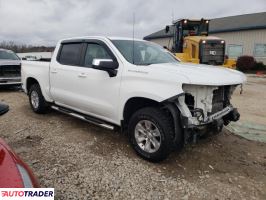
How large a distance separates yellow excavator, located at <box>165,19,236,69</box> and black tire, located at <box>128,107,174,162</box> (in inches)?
296

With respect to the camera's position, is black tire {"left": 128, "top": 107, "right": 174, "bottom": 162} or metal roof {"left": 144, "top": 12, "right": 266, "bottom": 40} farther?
metal roof {"left": 144, "top": 12, "right": 266, "bottom": 40}

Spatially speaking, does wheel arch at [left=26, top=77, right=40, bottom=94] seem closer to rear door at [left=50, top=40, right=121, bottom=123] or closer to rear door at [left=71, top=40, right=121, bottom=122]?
rear door at [left=50, top=40, right=121, bottom=123]

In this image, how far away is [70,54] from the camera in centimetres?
593

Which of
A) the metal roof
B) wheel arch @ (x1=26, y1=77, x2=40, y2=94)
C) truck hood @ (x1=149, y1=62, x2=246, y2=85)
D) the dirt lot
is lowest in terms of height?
the dirt lot

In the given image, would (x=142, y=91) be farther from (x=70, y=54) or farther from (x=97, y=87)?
(x=70, y=54)

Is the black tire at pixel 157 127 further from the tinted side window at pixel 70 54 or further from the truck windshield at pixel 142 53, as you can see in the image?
the tinted side window at pixel 70 54

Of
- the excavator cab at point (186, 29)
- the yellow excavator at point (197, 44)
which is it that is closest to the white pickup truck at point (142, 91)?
the yellow excavator at point (197, 44)

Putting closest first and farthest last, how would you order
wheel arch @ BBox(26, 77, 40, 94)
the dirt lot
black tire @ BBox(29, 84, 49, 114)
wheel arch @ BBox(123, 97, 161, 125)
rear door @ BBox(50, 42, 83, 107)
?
the dirt lot
wheel arch @ BBox(123, 97, 161, 125)
rear door @ BBox(50, 42, 83, 107)
black tire @ BBox(29, 84, 49, 114)
wheel arch @ BBox(26, 77, 40, 94)

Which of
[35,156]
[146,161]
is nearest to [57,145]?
[35,156]

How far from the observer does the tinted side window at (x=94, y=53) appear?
16.9 feet

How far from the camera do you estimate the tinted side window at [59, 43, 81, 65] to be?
5.72 metres

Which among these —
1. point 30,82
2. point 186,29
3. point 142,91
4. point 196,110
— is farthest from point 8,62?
point 196,110

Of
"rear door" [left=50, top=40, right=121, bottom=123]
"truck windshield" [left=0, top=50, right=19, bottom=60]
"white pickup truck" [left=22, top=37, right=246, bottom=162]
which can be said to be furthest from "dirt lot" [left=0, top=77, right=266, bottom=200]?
"truck windshield" [left=0, top=50, right=19, bottom=60]

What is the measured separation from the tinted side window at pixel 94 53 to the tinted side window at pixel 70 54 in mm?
275
